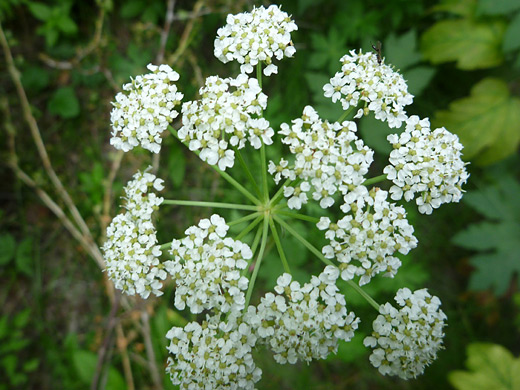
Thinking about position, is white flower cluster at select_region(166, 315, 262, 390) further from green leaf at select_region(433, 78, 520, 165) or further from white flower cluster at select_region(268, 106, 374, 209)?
green leaf at select_region(433, 78, 520, 165)

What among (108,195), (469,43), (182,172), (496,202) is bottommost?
(496,202)

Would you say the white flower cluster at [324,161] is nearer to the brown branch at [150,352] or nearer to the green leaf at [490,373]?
the green leaf at [490,373]

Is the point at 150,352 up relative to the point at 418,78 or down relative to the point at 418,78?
down

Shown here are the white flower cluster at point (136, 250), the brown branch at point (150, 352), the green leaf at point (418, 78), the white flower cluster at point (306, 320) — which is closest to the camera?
the white flower cluster at point (306, 320)

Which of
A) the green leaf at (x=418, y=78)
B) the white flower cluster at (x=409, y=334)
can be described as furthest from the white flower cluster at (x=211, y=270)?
the green leaf at (x=418, y=78)

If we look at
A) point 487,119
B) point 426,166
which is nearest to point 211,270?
point 426,166

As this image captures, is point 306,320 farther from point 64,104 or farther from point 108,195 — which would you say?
point 64,104

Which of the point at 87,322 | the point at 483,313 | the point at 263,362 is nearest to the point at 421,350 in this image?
the point at 263,362
